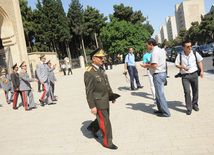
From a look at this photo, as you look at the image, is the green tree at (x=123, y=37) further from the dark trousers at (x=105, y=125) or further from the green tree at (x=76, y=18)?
the dark trousers at (x=105, y=125)

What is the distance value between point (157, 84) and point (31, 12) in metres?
44.6

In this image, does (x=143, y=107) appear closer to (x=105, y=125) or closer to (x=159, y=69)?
(x=159, y=69)

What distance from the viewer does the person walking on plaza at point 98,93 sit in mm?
3506

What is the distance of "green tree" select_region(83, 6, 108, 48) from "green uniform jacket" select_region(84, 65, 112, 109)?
4923 centimetres

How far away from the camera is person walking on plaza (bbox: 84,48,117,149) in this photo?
138 inches

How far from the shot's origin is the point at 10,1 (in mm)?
20609

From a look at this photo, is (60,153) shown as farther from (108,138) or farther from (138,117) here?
(138,117)

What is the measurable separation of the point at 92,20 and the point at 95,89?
50385mm

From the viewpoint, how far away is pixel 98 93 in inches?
141

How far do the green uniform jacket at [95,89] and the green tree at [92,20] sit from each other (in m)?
49.2

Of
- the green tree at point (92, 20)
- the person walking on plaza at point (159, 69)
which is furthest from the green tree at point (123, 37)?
the person walking on plaza at point (159, 69)

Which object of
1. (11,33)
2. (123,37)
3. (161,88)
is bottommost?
(161,88)

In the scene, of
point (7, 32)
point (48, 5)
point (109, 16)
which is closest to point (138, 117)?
point (7, 32)

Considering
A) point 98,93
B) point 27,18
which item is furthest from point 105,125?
point 27,18
